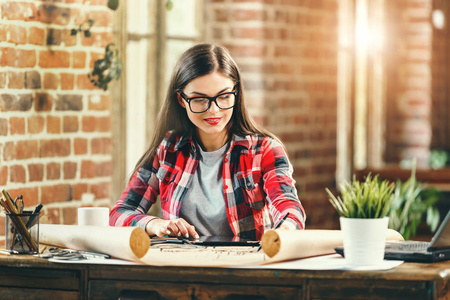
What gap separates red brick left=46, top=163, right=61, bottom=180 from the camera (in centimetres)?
317

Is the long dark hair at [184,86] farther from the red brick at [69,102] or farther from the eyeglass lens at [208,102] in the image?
Answer: the red brick at [69,102]

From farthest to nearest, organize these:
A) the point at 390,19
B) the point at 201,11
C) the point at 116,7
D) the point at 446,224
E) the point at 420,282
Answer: the point at 390,19
the point at 201,11
the point at 116,7
the point at 446,224
the point at 420,282

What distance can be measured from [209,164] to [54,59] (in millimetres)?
927

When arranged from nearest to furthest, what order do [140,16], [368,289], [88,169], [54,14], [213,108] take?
[368,289] < [213,108] < [54,14] < [88,169] < [140,16]

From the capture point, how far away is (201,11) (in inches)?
165

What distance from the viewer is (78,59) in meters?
3.30

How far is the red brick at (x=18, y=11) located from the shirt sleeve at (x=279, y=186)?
108 centimetres

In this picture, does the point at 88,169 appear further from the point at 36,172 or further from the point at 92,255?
the point at 92,255

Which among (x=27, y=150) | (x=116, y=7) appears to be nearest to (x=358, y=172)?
(x=116, y=7)

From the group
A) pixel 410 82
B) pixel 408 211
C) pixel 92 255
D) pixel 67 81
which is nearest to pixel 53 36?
pixel 67 81

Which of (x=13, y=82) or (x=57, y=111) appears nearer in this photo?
(x=13, y=82)

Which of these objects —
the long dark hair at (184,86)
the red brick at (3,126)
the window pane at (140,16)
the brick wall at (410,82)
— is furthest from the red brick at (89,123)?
the brick wall at (410,82)

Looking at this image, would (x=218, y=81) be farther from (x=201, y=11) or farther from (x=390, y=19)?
(x=390, y=19)

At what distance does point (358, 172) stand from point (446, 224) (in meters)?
3.53
